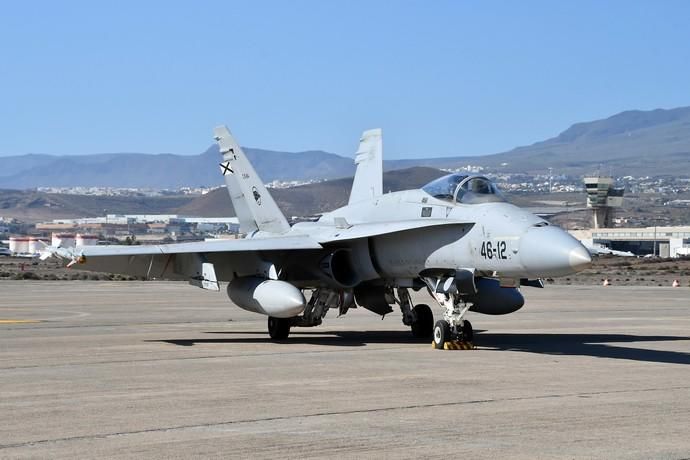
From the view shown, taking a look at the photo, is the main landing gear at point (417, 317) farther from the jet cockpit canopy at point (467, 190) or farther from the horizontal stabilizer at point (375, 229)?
the jet cockpit canopy at point (467, 190)

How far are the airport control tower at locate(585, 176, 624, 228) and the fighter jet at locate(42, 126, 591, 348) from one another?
127 m

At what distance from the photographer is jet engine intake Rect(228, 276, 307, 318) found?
706 inches

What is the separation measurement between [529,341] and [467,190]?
3.39 meters

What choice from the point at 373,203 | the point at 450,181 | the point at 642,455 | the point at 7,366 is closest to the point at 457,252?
the point at 450,181

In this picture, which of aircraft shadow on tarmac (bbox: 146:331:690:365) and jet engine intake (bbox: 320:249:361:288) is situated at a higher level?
jet engine intake (bbox: 320:249:361:288)

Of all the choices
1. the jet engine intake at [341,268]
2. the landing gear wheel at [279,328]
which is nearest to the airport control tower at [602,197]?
the landing gear wheel at [279,328]

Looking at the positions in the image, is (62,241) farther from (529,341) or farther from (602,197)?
(602,197)

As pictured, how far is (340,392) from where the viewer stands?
478 inches

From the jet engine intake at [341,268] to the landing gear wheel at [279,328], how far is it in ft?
3.94

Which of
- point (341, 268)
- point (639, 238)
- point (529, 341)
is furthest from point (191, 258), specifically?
point (639, 238)

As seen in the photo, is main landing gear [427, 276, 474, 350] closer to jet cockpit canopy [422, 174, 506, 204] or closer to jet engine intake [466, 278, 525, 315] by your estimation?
jet cockpit canopy [422, 174, 506, 204]

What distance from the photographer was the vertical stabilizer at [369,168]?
21.9 metres

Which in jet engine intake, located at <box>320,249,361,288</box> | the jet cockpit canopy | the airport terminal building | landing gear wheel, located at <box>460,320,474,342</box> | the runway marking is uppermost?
the jet cockpit canopy

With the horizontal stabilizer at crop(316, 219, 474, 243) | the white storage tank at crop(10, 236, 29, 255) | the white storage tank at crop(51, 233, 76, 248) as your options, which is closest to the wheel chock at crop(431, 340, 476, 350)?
the horizontal stabilizer at crop(316, 219, 474, 243)
